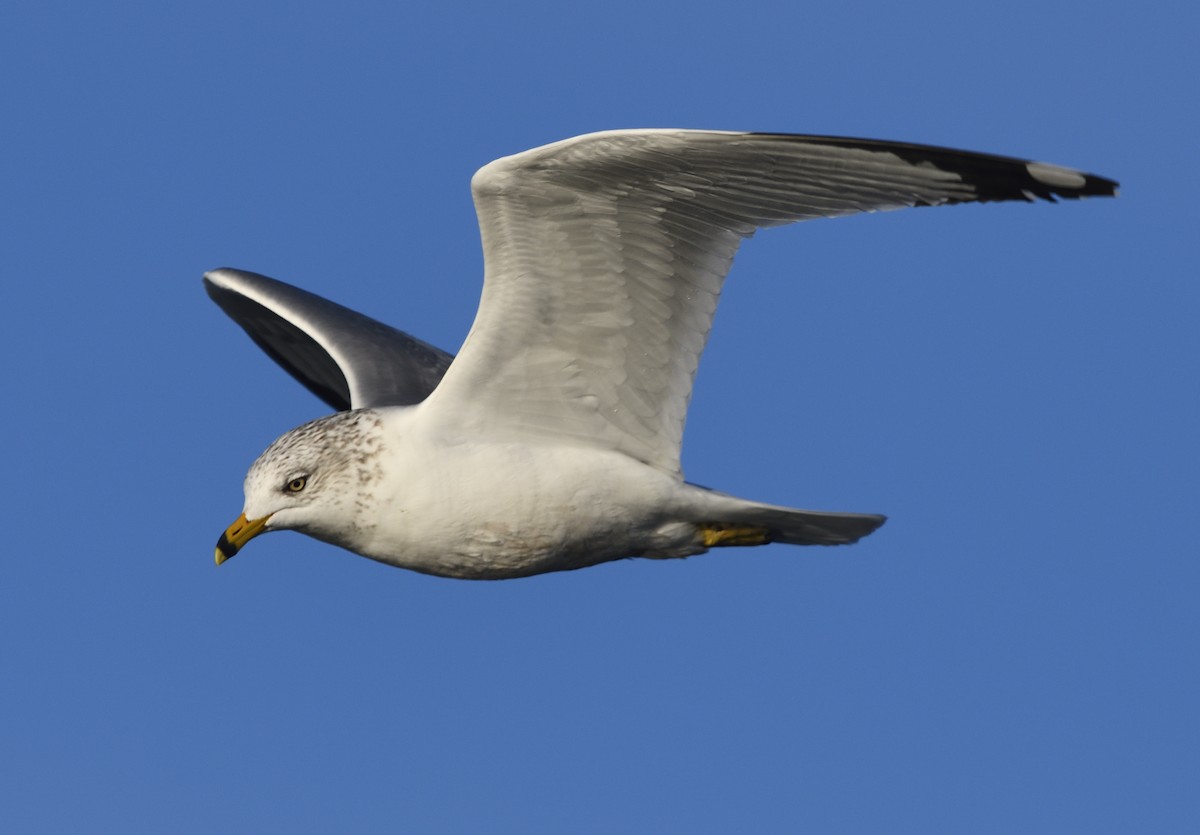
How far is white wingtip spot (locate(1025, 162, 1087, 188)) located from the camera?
7.47 meters

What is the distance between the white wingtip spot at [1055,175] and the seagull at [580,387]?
34 cm

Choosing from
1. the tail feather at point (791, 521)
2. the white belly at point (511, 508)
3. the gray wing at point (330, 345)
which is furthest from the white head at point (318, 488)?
the tail feather at point (791, 521)

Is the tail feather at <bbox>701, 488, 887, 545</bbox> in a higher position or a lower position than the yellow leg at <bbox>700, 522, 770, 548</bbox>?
higher

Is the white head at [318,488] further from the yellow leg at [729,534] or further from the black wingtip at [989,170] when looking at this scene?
the black wingtip at [989,170]

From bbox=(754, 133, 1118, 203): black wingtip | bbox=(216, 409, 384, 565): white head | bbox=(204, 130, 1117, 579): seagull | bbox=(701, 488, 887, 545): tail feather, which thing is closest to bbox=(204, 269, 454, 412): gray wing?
bbox=(216, 409, 384, 565): white head

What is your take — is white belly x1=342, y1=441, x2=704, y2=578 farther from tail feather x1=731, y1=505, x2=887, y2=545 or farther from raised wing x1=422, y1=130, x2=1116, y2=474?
tail feather x1=731, y1=505, x2=887, y2=545

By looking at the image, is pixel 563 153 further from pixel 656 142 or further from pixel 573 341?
pixel 573 341

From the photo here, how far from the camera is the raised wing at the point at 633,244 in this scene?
7.96m

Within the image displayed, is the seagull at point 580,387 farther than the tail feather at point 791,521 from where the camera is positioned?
No

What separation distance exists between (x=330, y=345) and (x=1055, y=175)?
5.51 metres

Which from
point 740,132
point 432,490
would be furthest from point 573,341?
point 740,132

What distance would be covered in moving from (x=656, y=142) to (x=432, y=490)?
7.25 ft

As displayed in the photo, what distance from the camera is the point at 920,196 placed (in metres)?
7.98

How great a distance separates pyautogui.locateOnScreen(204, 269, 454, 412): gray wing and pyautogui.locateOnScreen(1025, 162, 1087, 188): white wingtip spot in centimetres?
444
